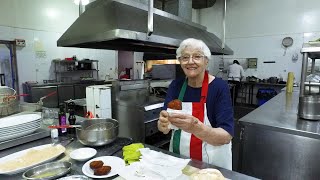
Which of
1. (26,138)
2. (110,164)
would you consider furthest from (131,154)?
(26,138)

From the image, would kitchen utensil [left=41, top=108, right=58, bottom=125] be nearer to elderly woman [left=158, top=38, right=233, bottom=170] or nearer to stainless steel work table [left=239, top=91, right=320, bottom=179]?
elderly woman [left=158, top=38, right=233, bottom=170]

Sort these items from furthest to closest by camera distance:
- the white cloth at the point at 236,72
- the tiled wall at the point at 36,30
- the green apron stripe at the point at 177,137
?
the white cloth at the point at 236,72 < the tiled wall at the point at 36,30 < the green apron stripe at the point at 177,137

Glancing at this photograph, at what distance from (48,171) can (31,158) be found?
213mm

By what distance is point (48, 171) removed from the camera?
3.63 ft

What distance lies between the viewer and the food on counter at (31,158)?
3.70ft

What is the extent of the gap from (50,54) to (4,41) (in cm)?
106

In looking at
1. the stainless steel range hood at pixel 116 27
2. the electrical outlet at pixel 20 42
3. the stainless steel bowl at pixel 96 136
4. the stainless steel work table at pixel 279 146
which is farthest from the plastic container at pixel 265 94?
the electrical outlet at pixel 20 42

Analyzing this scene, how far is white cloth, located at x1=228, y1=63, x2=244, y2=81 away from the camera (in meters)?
7.28

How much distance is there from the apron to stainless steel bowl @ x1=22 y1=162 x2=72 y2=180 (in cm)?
77

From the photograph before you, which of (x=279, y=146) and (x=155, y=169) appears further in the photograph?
(x=279, y=146)

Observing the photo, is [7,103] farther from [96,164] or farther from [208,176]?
[208,176]

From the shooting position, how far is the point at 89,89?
270 centimetres

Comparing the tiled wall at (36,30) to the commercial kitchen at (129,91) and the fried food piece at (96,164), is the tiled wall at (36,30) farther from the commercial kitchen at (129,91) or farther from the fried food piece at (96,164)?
the fried food piece at (96,164)

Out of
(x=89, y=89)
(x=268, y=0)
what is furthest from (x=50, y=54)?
(x=268, y=0)
